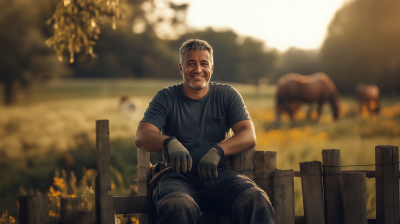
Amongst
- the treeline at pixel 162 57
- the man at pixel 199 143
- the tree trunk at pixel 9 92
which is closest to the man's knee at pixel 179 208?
the man at pixel 199 143

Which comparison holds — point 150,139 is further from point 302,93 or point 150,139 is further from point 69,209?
point 302,93

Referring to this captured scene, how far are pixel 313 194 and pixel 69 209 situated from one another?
1.96 meters

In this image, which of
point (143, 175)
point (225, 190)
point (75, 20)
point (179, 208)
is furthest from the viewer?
point (75, 20)

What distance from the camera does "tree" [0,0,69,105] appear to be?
1644cm

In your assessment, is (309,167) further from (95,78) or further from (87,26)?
(95,78)

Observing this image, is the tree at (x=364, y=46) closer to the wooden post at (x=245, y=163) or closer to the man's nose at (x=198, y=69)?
the wooden post at (x=245, y=163)

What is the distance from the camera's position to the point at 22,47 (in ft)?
55.1

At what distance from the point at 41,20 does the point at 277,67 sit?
88.3 ft

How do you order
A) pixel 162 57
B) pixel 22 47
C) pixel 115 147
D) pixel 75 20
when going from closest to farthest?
pixel 75 20 → pixel 115 147 → pixel 22 47 → pixel 162 57

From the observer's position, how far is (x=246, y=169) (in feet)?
10.2

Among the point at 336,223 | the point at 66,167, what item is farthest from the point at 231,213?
the point at 66,167

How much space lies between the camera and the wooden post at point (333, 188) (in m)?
3.07

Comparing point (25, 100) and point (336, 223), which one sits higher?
point (25, 100)

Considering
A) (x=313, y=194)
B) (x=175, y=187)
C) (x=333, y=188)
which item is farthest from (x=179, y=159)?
(x=333, y=188)
